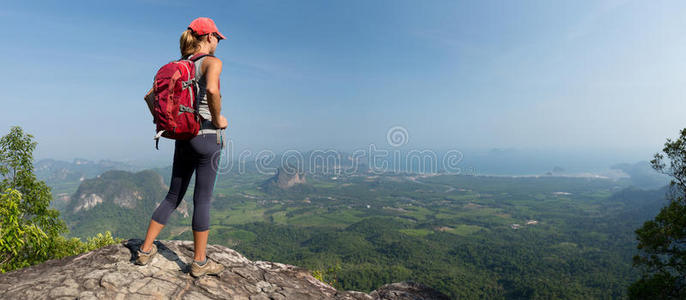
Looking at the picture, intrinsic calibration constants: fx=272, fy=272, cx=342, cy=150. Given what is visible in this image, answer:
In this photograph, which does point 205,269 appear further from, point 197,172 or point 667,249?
point 667,249

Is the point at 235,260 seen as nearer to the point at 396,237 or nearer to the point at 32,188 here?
the point at 32,188

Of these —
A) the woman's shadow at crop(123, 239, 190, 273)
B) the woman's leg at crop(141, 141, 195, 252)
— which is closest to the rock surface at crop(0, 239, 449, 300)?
the woman's shadow at crop(123, 239, 190, 273)

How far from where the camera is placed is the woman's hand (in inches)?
124

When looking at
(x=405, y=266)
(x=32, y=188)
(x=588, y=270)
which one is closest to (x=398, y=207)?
(x=405, y=266)

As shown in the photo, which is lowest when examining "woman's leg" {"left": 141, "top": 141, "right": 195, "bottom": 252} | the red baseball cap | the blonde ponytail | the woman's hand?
"woman's leg" {"left": 141, "top": 141, "right": 195, "bottom": 252}

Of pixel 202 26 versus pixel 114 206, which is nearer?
pixel 202 26

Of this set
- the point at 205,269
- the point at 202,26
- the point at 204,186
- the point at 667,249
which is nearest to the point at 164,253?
the point at 205,269

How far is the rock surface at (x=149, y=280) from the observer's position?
10.6ft

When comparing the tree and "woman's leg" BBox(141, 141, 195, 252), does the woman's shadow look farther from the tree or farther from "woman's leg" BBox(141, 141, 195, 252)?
the tree

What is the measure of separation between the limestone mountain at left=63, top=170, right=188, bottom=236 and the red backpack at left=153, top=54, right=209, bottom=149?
163 meters

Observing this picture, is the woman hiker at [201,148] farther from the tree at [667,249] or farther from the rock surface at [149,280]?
the tree at [667,249]

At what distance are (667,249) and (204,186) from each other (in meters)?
15.1

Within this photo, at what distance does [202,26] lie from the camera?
325cm

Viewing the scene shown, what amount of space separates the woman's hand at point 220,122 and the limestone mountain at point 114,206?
163251 millimetres
